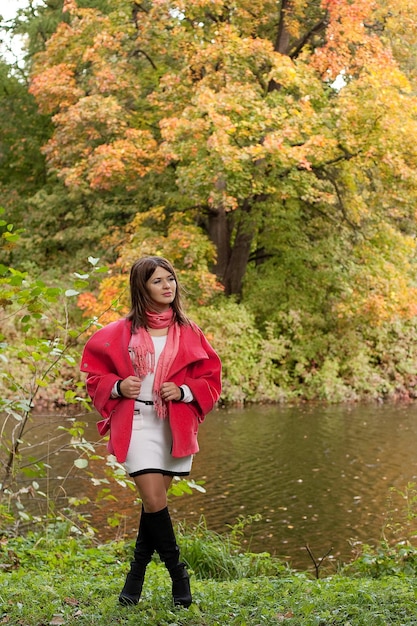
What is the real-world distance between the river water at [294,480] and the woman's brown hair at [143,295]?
95.4 inches

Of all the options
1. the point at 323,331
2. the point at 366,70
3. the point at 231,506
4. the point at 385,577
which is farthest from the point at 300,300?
the point at 385,577

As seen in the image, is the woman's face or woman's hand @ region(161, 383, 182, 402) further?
the woman's face

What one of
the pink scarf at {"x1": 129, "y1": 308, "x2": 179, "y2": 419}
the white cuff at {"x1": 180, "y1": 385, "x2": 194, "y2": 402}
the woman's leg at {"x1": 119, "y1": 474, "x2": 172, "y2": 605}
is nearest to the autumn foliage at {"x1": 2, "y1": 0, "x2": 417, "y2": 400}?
the pink scarf at {"x1": 129, "y1": 308, "x2": 179, "y2": 419}

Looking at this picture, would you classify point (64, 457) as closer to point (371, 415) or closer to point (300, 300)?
point (371, 415)

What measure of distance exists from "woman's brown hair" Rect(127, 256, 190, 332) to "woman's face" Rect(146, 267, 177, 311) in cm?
2

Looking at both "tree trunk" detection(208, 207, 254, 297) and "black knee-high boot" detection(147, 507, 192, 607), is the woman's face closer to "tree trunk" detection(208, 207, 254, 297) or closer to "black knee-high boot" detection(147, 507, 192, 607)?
"black knee-high boot" detection(147, 507, 192, 607)

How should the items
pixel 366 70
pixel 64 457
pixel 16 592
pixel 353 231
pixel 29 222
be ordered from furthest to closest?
1. pixel 29 222
2. pixel 353 231
3. pixel 366 70
4. pixel 64 457
5. pixel 16 592

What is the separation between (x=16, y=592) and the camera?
16.5 ft

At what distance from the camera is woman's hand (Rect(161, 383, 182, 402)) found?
179 inches

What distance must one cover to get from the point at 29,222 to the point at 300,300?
688 cm

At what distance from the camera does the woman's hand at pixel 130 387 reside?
178 inches

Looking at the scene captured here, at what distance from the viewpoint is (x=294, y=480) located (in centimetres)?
1155

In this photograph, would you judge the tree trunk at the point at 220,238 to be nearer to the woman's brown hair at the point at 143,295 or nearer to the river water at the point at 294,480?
the river water at the point at 294,480

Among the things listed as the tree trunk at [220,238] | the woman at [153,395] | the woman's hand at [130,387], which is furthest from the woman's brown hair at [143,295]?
the tree trunk at [220,238]
